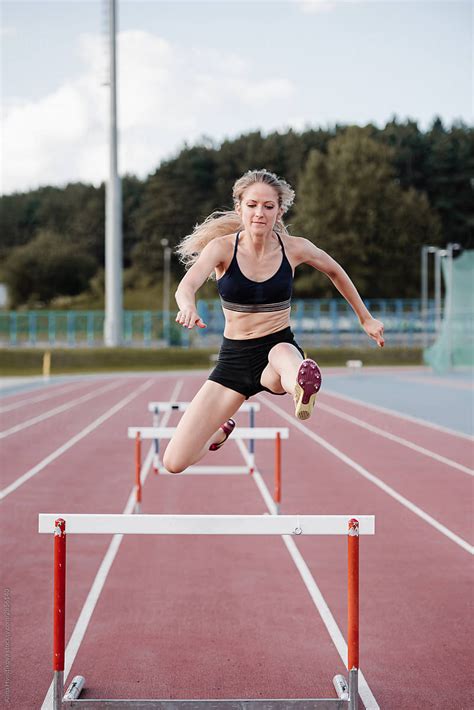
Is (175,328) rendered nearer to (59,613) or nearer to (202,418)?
(202,418)

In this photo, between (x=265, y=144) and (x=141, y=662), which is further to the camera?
(x=265, y=144)

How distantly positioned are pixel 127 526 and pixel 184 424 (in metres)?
0.63

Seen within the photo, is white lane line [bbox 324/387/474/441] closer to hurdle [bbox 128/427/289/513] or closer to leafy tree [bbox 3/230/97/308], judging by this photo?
hurdle [bbox 128/427/289/513]

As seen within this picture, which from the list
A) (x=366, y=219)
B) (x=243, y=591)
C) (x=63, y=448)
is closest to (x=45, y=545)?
(x=243, y=591)

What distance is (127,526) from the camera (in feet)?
12.1

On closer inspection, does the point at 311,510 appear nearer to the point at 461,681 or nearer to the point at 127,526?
the point at 461,681

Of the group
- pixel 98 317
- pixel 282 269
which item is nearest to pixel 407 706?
pixel 282 269

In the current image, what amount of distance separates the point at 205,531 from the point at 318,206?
5945 centimetres

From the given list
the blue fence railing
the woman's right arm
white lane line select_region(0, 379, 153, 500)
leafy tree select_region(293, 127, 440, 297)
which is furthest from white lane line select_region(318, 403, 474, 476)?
leafy tree select_region(293, 127, 440, 297)

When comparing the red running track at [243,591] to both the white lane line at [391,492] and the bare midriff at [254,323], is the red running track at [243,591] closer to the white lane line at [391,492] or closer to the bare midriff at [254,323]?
the white lane line at [391,492]

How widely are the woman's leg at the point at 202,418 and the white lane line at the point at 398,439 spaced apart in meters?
6.79

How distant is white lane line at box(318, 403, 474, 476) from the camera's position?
35.3 ft

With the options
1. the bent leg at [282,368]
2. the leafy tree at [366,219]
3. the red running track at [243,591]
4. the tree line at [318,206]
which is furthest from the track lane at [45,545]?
the leafy tree at [366,219]

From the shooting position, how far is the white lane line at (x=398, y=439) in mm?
10759
